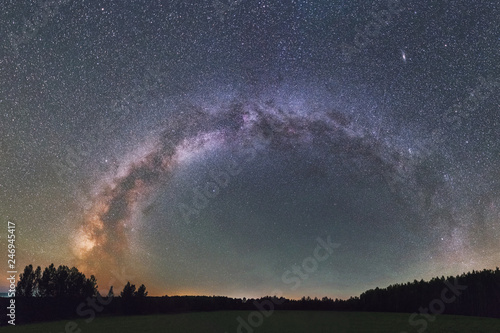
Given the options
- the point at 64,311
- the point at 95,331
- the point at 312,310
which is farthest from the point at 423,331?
the point at 64,311

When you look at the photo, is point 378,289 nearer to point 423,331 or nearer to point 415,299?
point 415,299

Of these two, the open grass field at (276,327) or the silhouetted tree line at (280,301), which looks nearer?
the open grass field at (276,327)

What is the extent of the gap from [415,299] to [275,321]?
1293 inches

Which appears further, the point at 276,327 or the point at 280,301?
the point at 280,301

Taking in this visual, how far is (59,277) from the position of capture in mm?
76438

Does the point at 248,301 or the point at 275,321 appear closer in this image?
the point at 275,321

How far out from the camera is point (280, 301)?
6656 centimetres

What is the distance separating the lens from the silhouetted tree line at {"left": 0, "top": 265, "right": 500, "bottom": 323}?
55.9 metres

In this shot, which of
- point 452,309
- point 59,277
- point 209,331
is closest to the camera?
point 209,331

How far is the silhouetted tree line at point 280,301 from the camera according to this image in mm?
55875

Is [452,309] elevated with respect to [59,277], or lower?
lower

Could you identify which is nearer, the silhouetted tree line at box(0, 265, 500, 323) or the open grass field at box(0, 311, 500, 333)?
the open grass field at box(0, 311, 500, 333)

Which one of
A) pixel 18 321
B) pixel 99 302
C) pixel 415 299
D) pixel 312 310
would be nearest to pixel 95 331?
pixel 18 321

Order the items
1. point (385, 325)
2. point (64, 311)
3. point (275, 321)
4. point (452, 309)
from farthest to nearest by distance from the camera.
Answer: point (452, 309)
point (64, 311)
point (275, 321)
point (385, 325)
